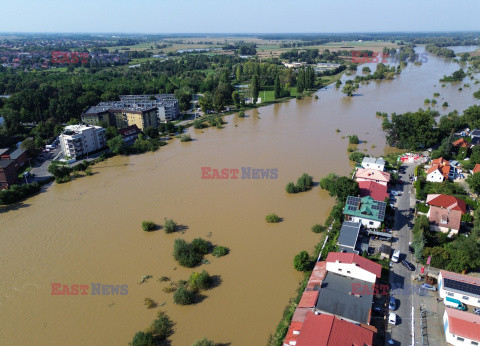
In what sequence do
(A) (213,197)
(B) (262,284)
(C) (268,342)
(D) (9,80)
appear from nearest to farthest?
1. (C) (268,342)
2. (B) (262,284)
3. (A) (213,197)
4. (D) (9,80)

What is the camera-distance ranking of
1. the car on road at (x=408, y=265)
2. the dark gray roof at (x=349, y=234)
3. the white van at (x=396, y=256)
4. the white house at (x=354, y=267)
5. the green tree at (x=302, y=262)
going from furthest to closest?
the dark gray roof at (x=349, y=234)
the white van at (x=396, y=256)
the green tree at (x=302, y=262)
the car on road at (x=408, y=265)
the white house at (x=354, y=267)

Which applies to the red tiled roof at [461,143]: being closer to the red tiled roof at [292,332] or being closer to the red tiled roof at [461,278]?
the red tiled roof at [461,278]

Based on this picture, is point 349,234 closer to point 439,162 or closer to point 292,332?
point 292,332

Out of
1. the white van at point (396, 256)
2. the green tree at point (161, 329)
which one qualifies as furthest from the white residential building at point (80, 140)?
the white van at point (396, 256)

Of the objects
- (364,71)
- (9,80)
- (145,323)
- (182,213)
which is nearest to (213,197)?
(182,213)

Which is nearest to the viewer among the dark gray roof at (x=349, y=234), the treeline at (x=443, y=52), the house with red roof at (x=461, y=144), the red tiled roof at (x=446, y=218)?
the dark gray roof at (x=349, y=234)

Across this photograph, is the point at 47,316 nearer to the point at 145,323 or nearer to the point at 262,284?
the point at 145,323
